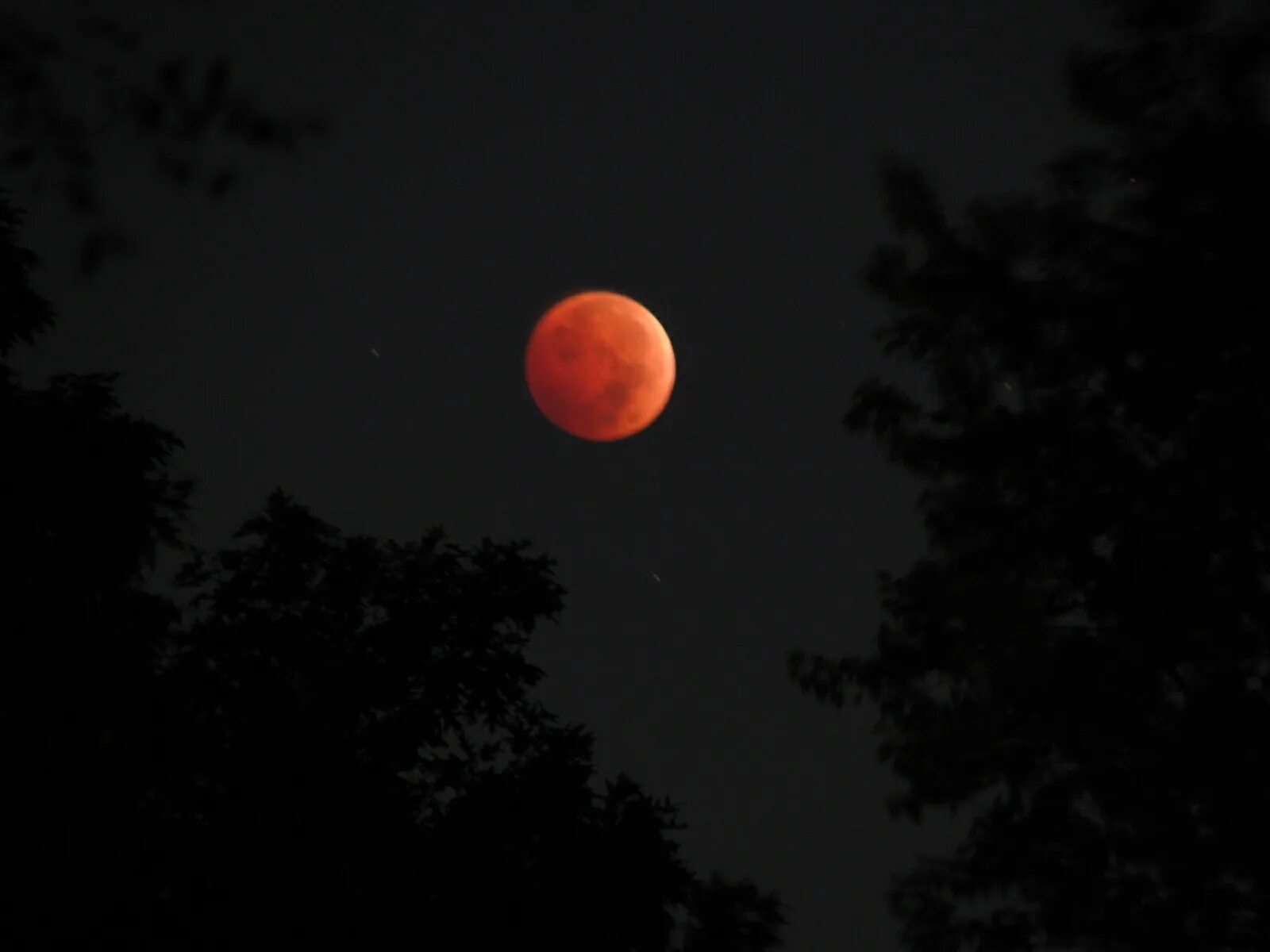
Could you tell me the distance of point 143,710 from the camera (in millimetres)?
14273

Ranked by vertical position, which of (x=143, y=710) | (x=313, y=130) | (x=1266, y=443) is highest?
(x=1266, y=443)

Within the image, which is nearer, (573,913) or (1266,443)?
(1266,443)

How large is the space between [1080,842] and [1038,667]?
1745mm

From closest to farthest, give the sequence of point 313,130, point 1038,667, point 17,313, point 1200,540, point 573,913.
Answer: point 313,130 < point 1200,540 < point 1038,667 < point 17,313 < point 573,913

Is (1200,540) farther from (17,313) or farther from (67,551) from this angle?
(17,313)

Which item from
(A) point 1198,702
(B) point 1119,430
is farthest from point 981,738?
(B) point 1119,430

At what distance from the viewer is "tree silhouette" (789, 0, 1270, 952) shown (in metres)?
12.2

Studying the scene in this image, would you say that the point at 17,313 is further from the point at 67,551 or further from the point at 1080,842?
the point at 1080,842

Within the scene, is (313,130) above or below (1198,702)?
below

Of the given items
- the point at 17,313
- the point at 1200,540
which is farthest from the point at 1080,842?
the point at 17,313

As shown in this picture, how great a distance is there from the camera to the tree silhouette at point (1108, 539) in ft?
40.2

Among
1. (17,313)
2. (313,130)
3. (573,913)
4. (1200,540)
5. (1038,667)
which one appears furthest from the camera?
(573,913)

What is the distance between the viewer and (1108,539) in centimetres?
1321

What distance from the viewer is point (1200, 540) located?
477 inches
